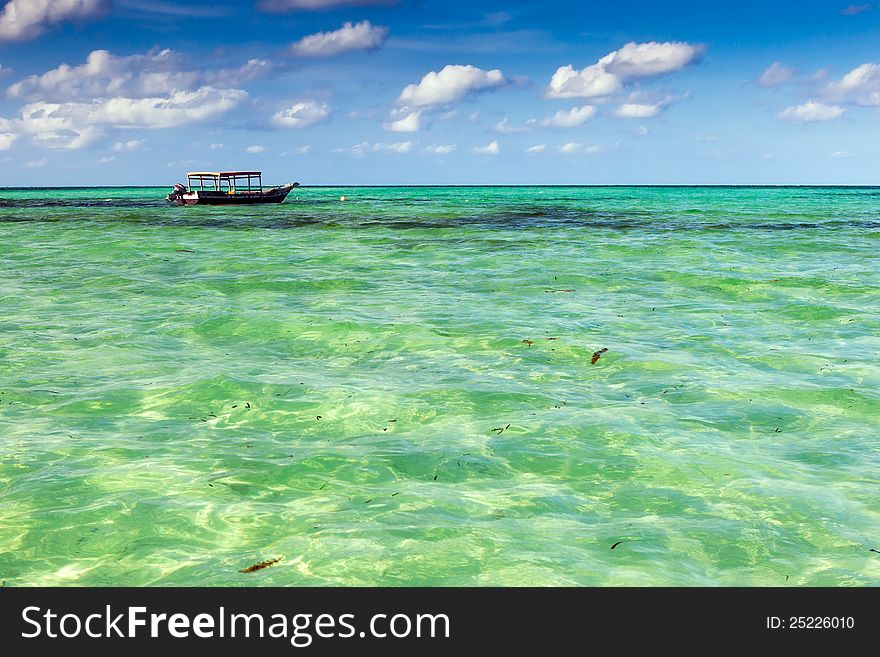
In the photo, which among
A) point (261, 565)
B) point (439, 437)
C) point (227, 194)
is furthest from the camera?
point (227, 194)

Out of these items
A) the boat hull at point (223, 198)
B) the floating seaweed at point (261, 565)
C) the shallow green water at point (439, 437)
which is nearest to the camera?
the floating seaweed at point (261, 565)

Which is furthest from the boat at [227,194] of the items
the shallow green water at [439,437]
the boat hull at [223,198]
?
the shallow green water at [439,437]

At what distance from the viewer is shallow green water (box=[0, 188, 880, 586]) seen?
4.44 meters

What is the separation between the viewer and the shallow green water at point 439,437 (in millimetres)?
4440

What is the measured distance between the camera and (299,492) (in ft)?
17.4

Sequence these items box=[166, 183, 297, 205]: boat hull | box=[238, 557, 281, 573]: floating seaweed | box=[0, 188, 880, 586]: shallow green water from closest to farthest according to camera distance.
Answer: box=[238, 557, 281, 573]: floating seaweed, box=[0, 188, 880, 586]: shallow green water, box=[166, 183, 297, 205]: boat hull

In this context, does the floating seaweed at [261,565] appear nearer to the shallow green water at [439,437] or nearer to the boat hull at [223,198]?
the shallow green water at [439,437]

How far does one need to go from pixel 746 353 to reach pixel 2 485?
7758mm

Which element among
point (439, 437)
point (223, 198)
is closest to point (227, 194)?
point (223, 198)

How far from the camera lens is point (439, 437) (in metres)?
6.40

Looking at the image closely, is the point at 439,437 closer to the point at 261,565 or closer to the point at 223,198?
the point at 261,565

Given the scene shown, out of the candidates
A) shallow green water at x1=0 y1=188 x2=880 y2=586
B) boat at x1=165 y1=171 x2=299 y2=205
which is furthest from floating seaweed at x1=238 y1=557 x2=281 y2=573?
boat at x1=165 y1=171 x2=299 y2=205

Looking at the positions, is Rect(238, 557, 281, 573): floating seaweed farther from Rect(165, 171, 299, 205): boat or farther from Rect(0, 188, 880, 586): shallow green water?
Rect(165, 171, 299, 205): boat
